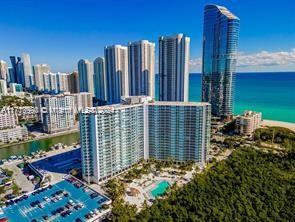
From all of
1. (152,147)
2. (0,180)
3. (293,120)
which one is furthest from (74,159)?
(293,120)

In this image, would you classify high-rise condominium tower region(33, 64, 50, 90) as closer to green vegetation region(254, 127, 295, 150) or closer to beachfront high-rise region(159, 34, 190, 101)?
beachfront high-rise region(159, 34, 190, 101)

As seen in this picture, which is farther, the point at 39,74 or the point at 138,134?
the point at 39,74

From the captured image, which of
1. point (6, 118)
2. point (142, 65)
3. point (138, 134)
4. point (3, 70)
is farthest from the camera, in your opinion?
point (3, 70)

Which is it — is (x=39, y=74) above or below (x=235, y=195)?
above

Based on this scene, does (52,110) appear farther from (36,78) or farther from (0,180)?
(36,78)

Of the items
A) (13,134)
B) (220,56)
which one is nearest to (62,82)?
(13,134)

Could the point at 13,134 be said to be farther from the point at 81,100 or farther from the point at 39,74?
the point at 39,74
